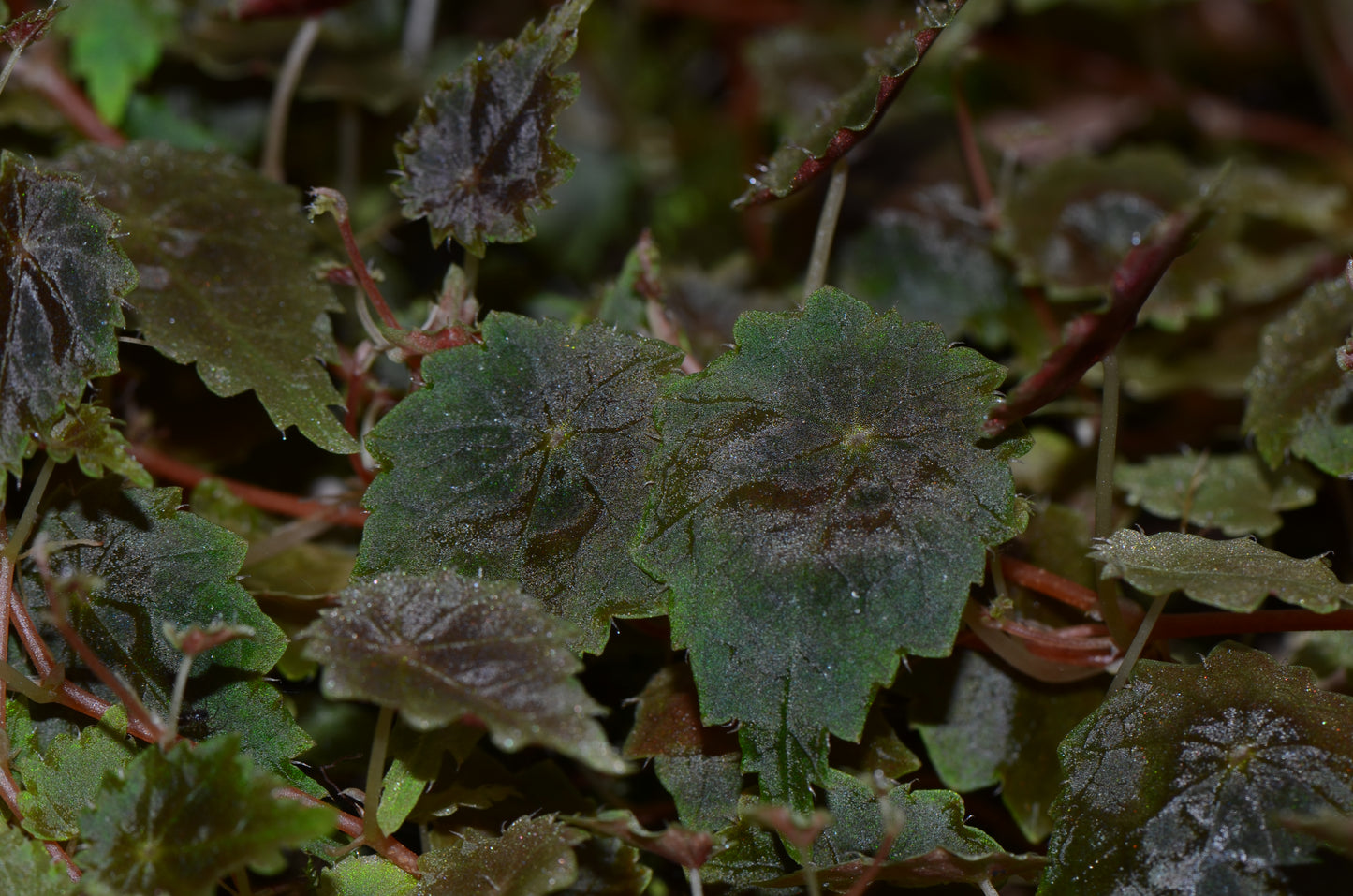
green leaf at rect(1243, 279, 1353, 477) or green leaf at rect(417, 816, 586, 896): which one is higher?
green leaf at rect(1243, 279, 1353, 477)

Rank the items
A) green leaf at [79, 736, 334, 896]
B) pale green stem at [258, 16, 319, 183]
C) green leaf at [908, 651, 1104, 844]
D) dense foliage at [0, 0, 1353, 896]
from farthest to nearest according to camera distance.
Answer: pale green stem at [258, 16, 319, 183]
green leaf at [908, 651, 1104, 844]
dense foliage at [0, 0, 1353, 896]
green leaf at [79, 736, 334, 896]

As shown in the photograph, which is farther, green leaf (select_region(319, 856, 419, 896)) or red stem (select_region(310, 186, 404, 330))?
red stem (select_region(310, 186, 404, 330))

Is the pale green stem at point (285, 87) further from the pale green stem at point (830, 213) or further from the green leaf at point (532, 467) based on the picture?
the pale green stem at point (830, 213)

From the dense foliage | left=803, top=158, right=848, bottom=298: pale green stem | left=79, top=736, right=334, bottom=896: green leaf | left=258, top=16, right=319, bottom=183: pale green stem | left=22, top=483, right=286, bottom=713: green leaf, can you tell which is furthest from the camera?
left=258, top=16, right=319, bottom=183: pale green stem

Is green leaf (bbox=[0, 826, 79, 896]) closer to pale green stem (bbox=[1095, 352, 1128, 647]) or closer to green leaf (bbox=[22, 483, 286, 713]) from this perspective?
green leaf (bbox=[22, 483, 286, 713])

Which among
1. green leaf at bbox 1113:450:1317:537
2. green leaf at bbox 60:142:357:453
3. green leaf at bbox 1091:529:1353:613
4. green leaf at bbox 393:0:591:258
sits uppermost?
green leaf at bbox 393:0:591:258

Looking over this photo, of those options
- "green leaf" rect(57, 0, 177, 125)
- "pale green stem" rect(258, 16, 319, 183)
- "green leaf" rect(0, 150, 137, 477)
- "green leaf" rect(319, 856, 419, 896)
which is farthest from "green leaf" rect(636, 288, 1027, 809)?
"green leaf" rect(57, 0, 177, 125)
